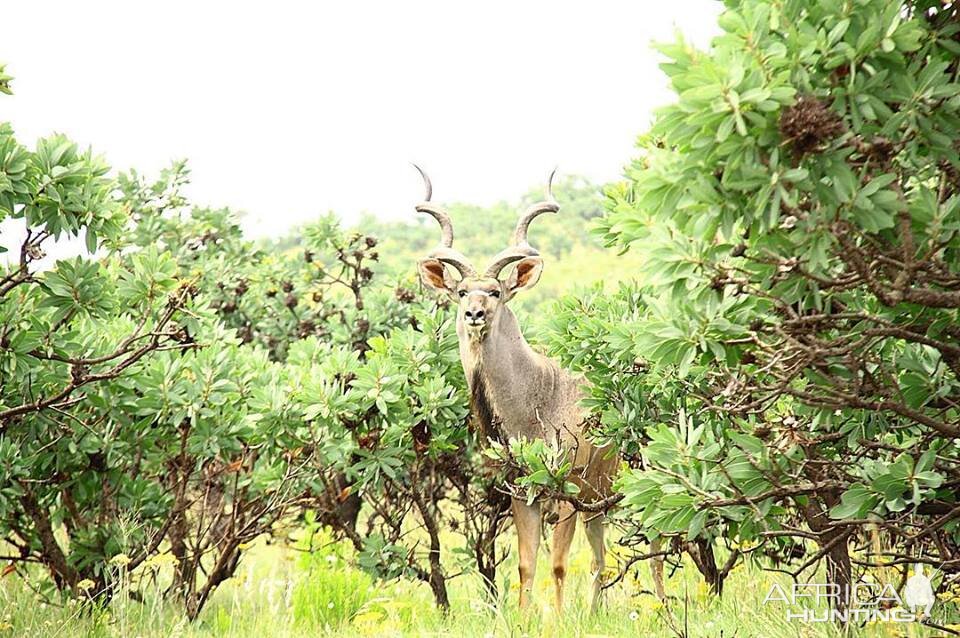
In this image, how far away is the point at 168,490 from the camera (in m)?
7.78

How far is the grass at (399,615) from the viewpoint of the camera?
6.19 meters

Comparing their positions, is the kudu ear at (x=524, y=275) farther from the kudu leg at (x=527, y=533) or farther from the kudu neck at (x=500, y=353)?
the kudu leg at (x=527, y=533)

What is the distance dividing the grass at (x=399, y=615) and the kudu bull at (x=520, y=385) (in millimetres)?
359

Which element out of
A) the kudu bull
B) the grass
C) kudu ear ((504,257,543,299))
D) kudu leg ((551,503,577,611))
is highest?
kudu ear ((504,257,543,299))

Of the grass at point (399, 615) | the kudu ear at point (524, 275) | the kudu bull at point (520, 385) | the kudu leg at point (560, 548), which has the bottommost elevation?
the grass at point (399, 615)

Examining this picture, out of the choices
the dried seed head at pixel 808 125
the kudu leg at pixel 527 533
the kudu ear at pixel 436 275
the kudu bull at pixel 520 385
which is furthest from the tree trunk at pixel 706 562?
the dried seed head at pixel 808 125

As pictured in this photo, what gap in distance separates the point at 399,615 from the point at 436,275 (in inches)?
94.2

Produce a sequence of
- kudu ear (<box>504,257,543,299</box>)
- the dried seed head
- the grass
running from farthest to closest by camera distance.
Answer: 1. kudu ear (<box>504,257,543,299</box>)
2. the grass
3. the dried seed head

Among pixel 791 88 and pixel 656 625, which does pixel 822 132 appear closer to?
pixel 791 88

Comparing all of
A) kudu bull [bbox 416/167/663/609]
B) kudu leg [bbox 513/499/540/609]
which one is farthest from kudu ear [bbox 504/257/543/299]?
kudu leg [bbox 513/499/540/609]

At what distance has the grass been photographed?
619 centimetres

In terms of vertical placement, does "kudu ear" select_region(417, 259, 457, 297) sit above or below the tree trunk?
above

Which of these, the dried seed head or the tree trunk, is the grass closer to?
the tree trunk

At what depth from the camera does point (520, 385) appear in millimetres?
7406
